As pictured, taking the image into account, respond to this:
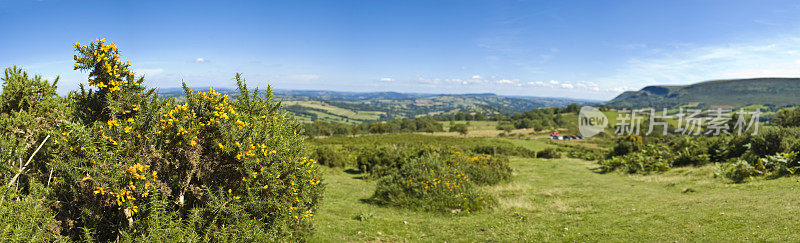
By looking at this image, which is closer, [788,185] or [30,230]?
[30,230]

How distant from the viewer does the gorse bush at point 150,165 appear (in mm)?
5211

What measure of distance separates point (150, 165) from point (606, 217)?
1376 cm

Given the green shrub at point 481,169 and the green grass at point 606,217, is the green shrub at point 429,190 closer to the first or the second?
the green grass at point 606,217

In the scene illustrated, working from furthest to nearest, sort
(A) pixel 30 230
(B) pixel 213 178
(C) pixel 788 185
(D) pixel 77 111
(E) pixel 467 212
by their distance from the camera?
(E) pixel 467 212 → (C) pixel 788 185 → (B) pixel 213 178 → (D) pixel 77 111 → (A) pixel 30 230

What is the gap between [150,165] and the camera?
5.54 metres

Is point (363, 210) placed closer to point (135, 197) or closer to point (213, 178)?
point (213, 178)

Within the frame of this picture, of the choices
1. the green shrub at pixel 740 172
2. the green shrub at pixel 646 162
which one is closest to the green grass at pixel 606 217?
the green shrub at pixel 740 172

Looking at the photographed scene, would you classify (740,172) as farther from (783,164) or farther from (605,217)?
(605,217)

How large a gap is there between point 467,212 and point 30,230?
12.5 metres

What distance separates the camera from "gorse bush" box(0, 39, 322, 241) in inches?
205

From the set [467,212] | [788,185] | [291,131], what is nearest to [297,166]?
[291,131]

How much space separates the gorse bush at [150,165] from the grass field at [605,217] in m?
3.67

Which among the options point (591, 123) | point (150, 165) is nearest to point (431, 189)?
point (150, 165)

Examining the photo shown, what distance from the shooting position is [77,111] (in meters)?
5.82
